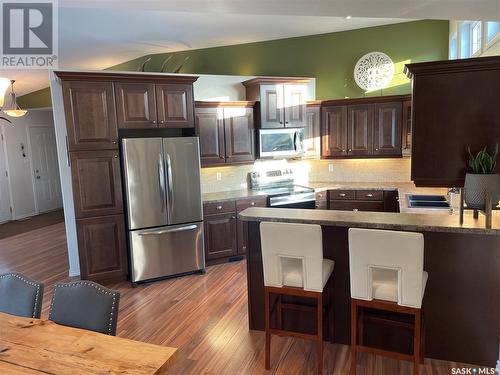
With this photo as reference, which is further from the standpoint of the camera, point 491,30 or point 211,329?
point 491,30

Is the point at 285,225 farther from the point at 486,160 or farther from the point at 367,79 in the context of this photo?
the point at 367,79

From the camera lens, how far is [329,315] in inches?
115

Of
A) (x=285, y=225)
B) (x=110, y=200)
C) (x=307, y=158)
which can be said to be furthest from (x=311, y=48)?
(x=285, y=225)

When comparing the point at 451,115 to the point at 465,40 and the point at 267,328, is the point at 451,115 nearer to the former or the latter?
the point at 267,328

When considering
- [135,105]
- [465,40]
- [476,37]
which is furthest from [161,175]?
[465,40]

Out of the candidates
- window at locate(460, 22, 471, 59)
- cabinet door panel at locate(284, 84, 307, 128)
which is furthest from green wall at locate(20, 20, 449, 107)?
window at locate(460, 22, 471, 59)

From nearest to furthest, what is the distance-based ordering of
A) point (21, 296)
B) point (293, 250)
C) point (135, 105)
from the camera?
point (21, 296) < point (293, 250) < point (135, 105)

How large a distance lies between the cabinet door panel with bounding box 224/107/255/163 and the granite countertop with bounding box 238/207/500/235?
7.60 feet

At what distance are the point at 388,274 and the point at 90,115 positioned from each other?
3465mm

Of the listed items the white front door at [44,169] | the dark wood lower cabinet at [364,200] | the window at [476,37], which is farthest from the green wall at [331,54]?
the white front door at [44,169]

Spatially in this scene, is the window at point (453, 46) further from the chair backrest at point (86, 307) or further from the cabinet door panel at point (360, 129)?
the chair backrest at point (86, 307)

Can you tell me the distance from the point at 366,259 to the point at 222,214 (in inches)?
112

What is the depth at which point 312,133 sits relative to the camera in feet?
18.9

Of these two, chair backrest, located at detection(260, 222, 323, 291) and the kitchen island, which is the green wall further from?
chair backrest, located at detection(260, 222, 323, 291)
